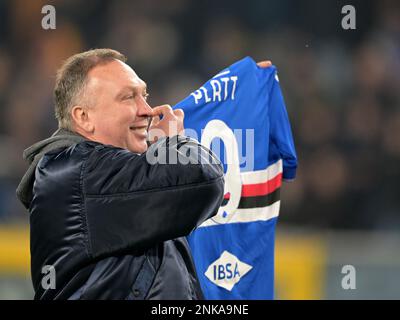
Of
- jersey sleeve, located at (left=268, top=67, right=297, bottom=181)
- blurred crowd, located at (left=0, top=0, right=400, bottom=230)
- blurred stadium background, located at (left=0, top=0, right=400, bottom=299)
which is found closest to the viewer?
jersey sleeve, located at (left=268, top=67, right=297, bottom=181)

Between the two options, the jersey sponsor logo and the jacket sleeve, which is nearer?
the jacket sleeve

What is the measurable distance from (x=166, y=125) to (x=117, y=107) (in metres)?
0.17

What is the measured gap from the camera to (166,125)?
8.47 feet

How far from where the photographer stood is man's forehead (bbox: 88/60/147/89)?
2.64 metres

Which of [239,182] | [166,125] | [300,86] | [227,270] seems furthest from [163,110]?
[300,86]

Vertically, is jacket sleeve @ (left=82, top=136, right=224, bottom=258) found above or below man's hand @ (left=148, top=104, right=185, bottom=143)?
below

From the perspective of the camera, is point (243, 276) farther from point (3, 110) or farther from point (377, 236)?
point (3, 110)

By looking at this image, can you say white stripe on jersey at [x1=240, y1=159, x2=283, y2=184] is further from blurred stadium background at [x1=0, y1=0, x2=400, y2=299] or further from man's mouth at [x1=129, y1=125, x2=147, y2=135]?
blurred stadium background at [x1=0, y1=0, x2=400, y2=299]

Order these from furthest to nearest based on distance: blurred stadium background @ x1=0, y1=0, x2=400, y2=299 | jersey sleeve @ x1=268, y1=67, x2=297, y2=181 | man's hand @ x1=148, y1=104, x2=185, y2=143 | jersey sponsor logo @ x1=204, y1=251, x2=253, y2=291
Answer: blurred stadium background @ x1=0, y1=0, x2=400, y2=299
jersey sleeve @ x1=268, y1=67, x2=297, y2=181
jersey sponsor logo @ x1=204, y1=251, x2=253, y2=291
man's hand @ x1=148, y1=104, x2=185, y2=143

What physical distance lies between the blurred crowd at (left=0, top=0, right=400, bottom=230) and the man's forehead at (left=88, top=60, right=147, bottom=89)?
3.36 meters

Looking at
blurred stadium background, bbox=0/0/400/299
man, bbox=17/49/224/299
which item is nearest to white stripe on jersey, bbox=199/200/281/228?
man, bbox=17/49/224/299

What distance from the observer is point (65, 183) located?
2.41m

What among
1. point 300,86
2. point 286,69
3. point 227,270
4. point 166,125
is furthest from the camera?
point 286,69

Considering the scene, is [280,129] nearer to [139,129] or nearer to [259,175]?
[259,175]
